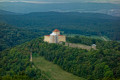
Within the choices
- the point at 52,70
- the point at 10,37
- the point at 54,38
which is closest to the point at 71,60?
the point at 52,70

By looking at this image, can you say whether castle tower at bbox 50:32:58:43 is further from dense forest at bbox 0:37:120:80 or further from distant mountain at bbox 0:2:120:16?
distant mountain at bbox 0:2:120:16

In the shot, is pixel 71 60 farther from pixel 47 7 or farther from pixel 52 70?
pixel 47 7

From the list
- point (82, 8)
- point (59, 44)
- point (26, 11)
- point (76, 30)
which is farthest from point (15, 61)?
point (26, 11)

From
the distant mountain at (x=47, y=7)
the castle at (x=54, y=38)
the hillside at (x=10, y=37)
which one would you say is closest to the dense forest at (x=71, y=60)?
the castle at (x=54, y=38)

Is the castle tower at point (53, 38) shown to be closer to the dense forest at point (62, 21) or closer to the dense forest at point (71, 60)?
the dense forest at point (71, 60)

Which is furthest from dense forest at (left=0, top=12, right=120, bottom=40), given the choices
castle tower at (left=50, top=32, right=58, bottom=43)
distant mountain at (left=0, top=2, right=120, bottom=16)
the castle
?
castle tower at (left=50, top=32, right=58, bottom=43)
